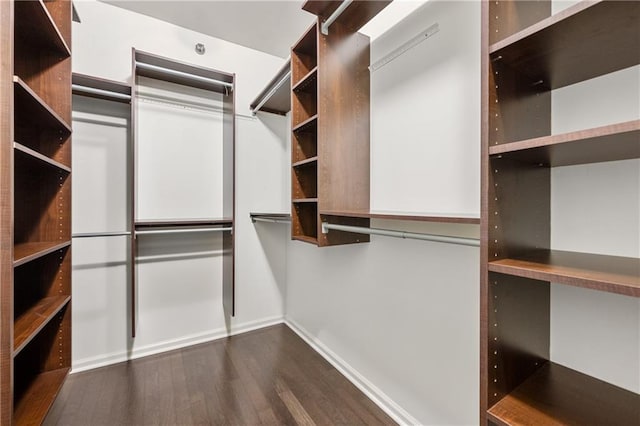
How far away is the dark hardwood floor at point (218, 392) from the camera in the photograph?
1772 millimetres

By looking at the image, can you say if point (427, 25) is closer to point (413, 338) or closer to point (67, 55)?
point (413, 338)

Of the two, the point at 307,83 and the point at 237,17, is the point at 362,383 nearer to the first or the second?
the point at 307,83

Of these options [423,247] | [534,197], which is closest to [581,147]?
[534,197]

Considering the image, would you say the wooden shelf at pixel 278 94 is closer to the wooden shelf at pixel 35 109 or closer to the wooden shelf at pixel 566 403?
the wooden shelf at pixel 35 109

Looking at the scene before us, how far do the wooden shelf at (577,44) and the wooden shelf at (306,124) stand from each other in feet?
3.72

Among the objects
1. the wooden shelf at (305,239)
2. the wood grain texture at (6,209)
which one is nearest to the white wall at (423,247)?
the wooden shelf at (305,239)

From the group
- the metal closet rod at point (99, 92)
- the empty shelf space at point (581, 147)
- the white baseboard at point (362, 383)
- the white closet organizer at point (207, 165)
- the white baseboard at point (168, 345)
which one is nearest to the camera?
the empty shelf space at point (581, 147)

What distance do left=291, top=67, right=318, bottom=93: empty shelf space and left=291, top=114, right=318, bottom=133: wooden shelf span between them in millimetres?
232

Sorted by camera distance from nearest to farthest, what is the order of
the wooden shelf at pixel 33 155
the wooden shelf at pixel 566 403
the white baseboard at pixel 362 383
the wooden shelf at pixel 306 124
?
the wooden shelf at pixel 566 403, the wooden shelf at pixel 33 155, the white baseboard at pixel 362 383, the wooden shelf at pixel 306 124

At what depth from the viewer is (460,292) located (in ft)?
4.63

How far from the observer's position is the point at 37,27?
1274 millimetres

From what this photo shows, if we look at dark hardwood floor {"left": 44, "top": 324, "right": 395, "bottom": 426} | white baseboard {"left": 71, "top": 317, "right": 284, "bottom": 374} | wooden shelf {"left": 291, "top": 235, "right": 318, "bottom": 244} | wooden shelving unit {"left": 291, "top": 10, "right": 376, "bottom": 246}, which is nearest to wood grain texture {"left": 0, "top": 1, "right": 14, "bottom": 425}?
dark hardwood floor {"left": 44, "top": 324, "right": 395, "bottom": 426}

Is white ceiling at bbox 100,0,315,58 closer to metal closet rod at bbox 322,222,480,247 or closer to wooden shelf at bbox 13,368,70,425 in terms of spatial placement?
metal closet rod at bbox 322,222,480,247

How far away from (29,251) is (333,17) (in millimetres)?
1816
